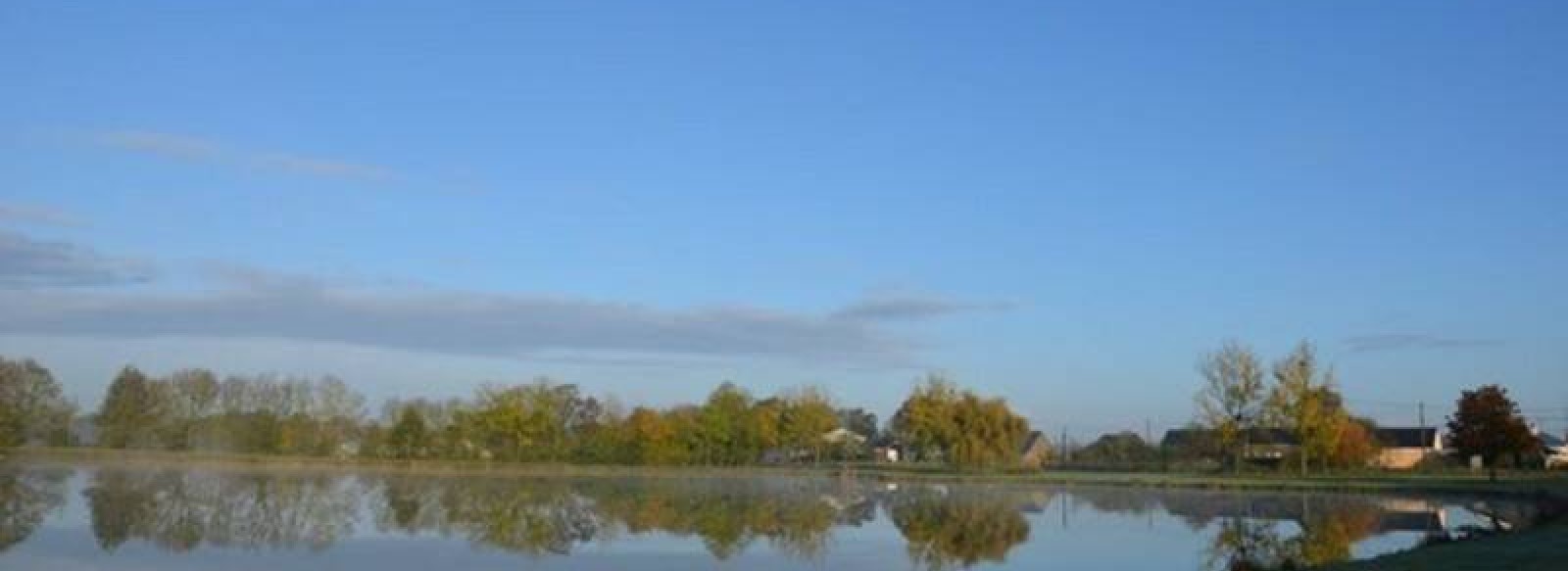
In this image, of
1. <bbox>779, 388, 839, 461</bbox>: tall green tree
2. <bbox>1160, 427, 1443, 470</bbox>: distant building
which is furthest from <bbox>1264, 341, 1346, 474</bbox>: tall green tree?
<bbox>779, 388, 839, 461</bbox>: tall green tree

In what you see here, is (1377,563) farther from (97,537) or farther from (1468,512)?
(1468,512)

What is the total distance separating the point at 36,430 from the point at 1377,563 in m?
83.5

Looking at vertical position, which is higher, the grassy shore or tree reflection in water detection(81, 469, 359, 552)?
the grassy shore

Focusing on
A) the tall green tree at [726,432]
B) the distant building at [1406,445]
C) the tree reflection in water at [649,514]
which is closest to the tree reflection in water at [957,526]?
the tree reflection in water at [649,514]

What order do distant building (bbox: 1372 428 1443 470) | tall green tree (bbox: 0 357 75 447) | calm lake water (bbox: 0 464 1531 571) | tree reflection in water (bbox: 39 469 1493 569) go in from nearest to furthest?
calm lake water (bbox: 0 464 1531 571)
tree reflection in water (bbox: 39 469 1493 569)
tall green tree (bbox: 0 357 75 447)
distant building (bbox: 1372 428 1443 470)

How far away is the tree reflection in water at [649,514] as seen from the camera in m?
27.0

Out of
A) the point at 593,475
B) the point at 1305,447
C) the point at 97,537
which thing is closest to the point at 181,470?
the point at 593,475

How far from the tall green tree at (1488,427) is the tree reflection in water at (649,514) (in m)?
12.4

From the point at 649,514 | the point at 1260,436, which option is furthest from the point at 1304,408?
the point at 649,514

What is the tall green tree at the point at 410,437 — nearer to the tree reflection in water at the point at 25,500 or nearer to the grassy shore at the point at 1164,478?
the grassy shore at the point at 1164,478

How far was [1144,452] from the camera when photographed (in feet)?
302

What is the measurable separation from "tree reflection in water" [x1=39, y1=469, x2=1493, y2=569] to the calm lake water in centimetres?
9

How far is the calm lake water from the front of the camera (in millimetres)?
23672

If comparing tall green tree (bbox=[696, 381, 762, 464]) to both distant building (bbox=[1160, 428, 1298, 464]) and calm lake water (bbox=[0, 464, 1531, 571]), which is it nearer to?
distant building (bbox=[1160, 428, 1298, 464])
